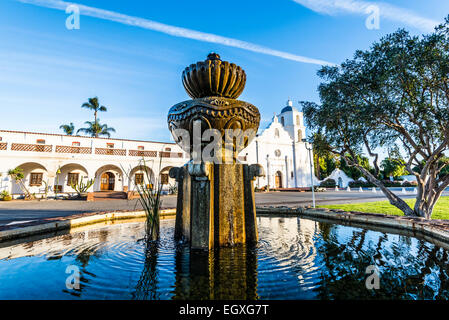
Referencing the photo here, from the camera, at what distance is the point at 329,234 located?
12.8 ft

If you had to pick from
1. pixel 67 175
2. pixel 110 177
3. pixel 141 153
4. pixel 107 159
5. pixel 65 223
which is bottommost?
pixel 65 223

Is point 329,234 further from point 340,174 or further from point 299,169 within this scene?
point 340,174

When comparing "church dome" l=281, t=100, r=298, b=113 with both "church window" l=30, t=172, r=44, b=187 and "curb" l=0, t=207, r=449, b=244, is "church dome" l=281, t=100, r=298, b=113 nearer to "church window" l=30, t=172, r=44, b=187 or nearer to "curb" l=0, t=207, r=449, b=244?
"curb" l=0, t=207, r=449, b=244

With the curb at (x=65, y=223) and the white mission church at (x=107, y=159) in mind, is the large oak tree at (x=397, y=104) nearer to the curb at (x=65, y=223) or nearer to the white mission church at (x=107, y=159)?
the curb at (x=65, y=223)

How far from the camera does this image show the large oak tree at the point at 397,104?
6199 mm

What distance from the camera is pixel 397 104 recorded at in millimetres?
6562

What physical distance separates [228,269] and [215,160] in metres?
1.58

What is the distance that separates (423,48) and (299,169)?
2784cm

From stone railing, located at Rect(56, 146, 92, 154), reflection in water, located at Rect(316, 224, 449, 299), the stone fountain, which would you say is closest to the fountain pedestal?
the stone fountain

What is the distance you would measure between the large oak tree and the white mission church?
8.87 meters

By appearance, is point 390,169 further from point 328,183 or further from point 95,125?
point 95,125

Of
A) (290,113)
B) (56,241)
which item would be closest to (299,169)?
(290,113)

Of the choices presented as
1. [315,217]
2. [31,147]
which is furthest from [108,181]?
[315,217]

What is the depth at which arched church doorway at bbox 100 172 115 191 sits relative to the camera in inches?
915
